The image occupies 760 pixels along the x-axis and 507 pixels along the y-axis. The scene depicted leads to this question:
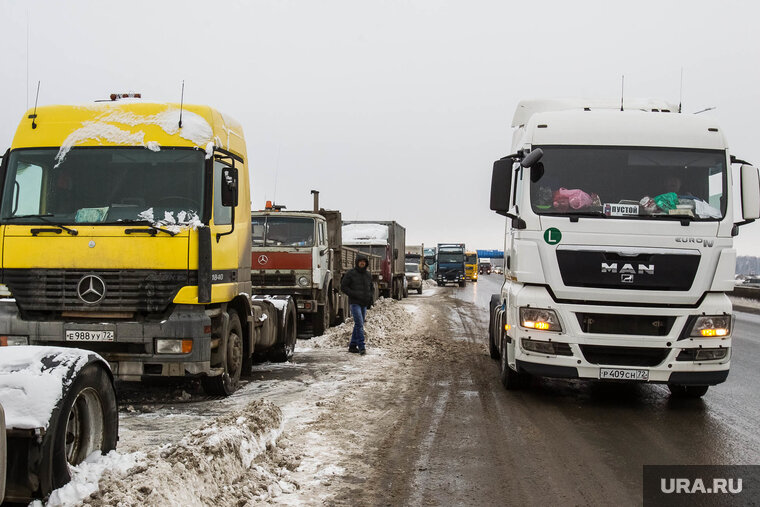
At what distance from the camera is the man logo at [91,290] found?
22.4 ft

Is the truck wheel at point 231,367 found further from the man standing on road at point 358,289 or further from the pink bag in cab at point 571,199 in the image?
the pink bag in cab at point 571,199

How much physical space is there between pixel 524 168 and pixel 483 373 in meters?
3.56

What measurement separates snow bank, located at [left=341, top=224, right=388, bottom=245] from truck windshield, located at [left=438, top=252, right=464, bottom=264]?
2449 centimetres

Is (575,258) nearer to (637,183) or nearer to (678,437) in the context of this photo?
(637,183)

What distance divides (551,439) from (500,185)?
10.1ft

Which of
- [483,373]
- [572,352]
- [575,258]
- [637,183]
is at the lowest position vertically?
[483,373]

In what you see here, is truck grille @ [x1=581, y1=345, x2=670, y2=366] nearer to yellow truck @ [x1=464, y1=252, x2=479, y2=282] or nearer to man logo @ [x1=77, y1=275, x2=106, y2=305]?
man logo @ [x1=77, y1=275, x2=106, y2=305]

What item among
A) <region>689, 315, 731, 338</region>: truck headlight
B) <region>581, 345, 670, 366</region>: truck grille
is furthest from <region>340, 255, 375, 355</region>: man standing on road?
<region>689, 315, 731, 338</region>: truck headlight

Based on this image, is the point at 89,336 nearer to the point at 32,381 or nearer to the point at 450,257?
the point at 32,381

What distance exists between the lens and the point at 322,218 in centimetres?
1436

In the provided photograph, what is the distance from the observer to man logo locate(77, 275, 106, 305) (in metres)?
6.84

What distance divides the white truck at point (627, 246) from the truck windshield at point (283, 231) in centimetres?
683

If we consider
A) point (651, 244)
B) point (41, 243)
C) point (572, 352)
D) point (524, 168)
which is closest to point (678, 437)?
point (572, 352)

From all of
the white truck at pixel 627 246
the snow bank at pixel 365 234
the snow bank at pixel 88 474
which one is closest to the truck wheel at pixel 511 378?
the white truck at pixel 627 246
